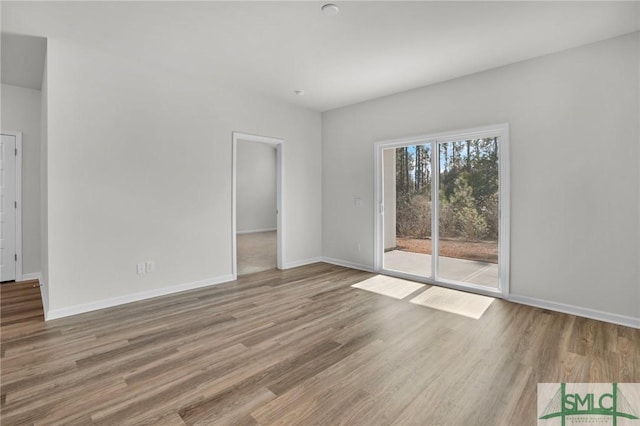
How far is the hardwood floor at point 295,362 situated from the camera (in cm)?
179

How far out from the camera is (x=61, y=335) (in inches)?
109

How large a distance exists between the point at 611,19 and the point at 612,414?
3.20 metres

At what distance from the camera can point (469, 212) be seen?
4055 mm

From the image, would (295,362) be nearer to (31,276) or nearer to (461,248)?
(461,248)

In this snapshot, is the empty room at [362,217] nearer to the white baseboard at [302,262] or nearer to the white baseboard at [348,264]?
the white baseboard at [348,264]

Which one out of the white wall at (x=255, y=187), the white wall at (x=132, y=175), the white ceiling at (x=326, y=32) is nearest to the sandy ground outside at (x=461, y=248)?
the white ceiling at (x=326, y=32)

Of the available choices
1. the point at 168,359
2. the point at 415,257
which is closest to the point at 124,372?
the point at 168,359

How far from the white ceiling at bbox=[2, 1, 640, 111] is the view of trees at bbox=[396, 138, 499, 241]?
3.35 feet

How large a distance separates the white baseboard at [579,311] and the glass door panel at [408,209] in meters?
1.22

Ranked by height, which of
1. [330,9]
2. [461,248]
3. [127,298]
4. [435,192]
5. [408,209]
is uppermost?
[330,9]

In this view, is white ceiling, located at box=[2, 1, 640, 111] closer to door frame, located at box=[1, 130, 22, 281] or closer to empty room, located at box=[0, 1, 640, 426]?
empty room, located at box=[0, 1, 640, 426]

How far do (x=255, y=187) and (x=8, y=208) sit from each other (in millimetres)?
6800

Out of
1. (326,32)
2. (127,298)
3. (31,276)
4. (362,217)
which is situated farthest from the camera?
(362,217)

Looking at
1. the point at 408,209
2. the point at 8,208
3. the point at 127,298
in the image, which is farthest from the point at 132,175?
the point at 408,209
